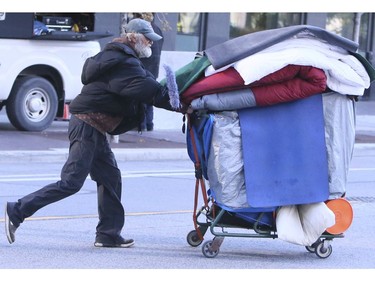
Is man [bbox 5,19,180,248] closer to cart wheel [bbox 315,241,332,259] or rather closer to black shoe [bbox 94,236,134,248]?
black shoe [bbox 94,236,134,248]

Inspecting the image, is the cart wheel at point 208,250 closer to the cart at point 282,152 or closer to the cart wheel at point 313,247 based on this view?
the cart at point 282,152

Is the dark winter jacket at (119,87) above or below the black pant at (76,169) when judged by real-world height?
above

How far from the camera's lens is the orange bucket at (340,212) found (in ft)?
23.1

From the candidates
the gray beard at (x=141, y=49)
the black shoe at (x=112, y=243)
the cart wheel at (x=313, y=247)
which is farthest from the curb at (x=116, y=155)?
the cart wheel at (x=313, y=247)

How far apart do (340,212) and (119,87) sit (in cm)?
188

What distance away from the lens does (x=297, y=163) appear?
270 inches

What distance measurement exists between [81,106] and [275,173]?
152 centimetres

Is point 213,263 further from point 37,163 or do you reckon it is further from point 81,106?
point 37,163

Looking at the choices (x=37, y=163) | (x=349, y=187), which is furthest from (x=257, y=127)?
(x=37, y=163)

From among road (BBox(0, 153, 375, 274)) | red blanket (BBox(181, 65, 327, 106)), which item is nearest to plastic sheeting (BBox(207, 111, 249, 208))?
red blanket (BBox(181, 65, 327, 106))

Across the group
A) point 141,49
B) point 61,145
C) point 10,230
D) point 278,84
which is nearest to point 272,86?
point 278,84

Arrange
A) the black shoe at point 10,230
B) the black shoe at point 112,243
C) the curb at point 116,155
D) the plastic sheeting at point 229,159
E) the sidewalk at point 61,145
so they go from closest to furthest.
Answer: the plastic sheeting at point 229,159 < the black shoe at point 10,230 < the black shoe at point 112,243 < the curb at point 116,155 < the sidewalk at point 61,145

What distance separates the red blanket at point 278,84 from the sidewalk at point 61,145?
654cm

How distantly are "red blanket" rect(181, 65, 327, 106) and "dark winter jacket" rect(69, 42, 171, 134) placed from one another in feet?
1.32
